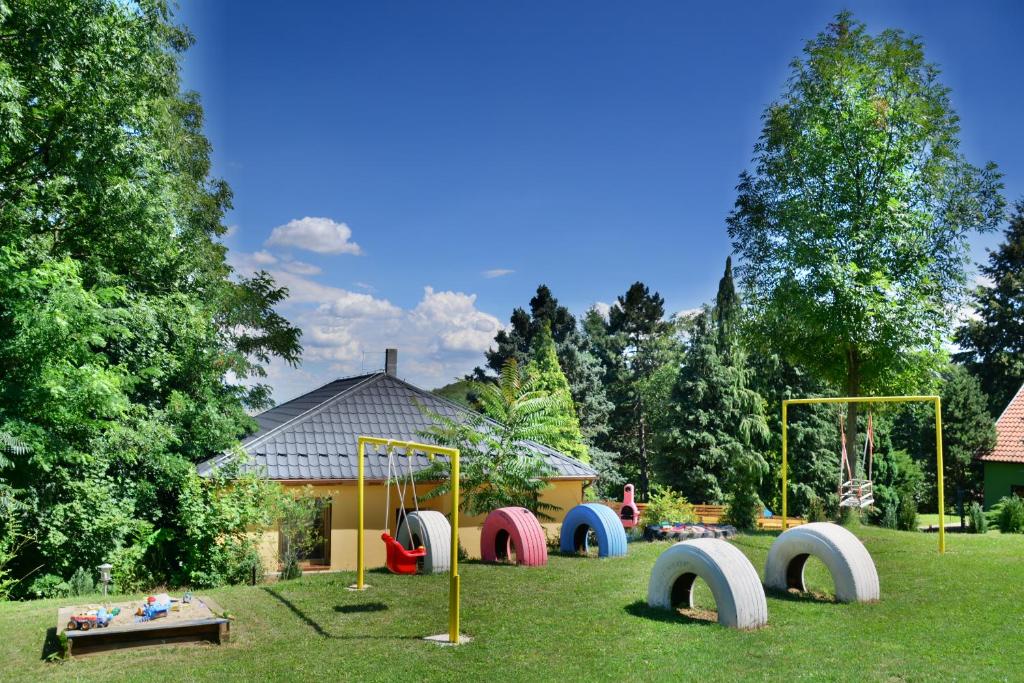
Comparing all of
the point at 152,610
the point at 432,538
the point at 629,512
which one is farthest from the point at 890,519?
the point at 152,610

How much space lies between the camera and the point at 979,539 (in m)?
20.7

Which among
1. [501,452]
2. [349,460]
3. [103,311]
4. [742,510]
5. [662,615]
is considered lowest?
[662,615]

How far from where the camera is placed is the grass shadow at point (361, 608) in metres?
13.1

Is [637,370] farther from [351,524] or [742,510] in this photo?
[351,524]

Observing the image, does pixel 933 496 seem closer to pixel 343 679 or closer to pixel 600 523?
pixel 600 523

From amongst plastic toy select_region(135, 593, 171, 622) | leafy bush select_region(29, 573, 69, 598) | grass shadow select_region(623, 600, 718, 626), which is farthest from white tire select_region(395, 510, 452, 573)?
leafy bush select_region(29, 573, 69, 598)

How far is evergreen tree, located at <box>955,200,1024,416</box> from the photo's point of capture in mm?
42438

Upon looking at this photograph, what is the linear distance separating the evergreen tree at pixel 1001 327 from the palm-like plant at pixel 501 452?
30.3 metres

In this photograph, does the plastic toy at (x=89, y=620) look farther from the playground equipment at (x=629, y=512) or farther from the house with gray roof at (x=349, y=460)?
the playground equipment at (x=629, y=512)

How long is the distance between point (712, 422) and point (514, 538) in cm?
1871

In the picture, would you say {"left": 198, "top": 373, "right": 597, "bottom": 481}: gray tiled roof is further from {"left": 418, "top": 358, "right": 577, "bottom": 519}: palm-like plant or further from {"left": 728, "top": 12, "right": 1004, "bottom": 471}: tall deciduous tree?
{"left": 728, "top": 12, "right": 1004, "bottom": 471}: tall deciduous tree

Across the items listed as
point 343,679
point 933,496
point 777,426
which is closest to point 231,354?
point 343,679

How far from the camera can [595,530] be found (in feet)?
59.7

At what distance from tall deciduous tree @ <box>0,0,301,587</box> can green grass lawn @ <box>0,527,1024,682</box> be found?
2.44 metres
